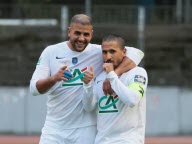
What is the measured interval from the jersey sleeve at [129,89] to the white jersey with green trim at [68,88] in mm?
600

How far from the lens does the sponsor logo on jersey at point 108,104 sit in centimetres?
608

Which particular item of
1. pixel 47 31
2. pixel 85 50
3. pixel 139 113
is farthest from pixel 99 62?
pixel 47 31

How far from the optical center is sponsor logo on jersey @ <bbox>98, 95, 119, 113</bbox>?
6.08m

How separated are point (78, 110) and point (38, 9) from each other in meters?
14.8

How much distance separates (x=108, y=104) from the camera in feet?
20.1

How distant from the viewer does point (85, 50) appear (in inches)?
259

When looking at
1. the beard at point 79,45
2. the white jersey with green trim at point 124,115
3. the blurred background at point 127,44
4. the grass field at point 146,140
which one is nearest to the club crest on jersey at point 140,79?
the white jersey with green trim at point 124,115

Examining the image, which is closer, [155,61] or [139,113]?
[139,113]

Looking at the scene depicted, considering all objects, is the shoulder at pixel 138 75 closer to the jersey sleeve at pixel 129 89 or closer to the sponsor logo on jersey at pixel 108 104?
the jersey sleeve at pixel 129 89

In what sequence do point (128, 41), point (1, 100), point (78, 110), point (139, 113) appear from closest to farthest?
point (139, 113), point (78, 110), point (1, 100), point (128, 41)

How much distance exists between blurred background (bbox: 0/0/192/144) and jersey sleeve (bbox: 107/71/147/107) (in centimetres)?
1356

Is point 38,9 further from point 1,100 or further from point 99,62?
point 99,62

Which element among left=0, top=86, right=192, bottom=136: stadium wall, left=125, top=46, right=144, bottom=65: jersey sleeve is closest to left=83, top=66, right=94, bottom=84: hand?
left=125, top=46, right=144, bottom=65: jersey sleeve

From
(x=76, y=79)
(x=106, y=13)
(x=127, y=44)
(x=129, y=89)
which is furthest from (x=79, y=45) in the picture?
(x=127, y=44)
